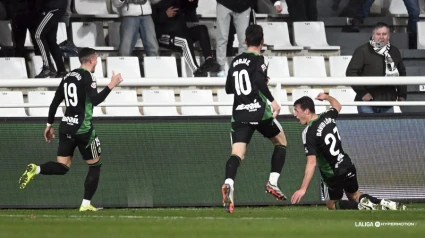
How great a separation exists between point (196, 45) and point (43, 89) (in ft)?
9.14

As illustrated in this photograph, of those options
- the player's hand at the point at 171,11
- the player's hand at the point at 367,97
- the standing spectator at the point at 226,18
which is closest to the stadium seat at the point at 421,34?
the standing spectator at the point at 226,18

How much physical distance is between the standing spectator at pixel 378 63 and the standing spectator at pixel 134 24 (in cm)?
342

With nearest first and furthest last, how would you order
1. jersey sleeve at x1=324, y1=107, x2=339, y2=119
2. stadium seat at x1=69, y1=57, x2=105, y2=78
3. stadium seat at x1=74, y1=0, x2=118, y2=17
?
jersey sleeve at x1=324, y1=107, x2=339, y2=119, stadium seat at x1=69, y1=57, x2=105, y2=78, stadium seat at x1=74, y1=0, x2=118, y2=17

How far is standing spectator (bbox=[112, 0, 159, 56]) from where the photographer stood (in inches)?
695

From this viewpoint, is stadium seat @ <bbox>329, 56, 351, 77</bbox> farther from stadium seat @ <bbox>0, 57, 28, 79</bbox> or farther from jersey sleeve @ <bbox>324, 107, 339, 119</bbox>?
jersey sleeve @ <bbox>324, 107, 339, 119</bbox>

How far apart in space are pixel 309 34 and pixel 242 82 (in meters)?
6.38

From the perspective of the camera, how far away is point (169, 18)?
59.0ft

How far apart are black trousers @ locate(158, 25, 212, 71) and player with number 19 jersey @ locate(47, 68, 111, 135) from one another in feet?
13.6

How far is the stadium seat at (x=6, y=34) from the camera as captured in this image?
1783 centimetres

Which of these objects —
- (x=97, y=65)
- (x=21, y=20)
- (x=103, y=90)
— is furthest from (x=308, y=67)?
(x=103, y=90)

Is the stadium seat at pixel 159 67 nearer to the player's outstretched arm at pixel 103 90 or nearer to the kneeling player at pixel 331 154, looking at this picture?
the player's outstretched arm at pixel 103 90

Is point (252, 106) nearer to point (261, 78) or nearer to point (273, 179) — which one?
point (261, 78)

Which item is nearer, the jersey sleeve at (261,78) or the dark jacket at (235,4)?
the jersey sleeve at (261,78)

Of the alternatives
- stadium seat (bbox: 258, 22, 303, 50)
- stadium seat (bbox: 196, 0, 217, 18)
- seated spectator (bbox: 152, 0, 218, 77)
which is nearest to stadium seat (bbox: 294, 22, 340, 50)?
stadium seat (bbox: 258, 22, 303, 50)
